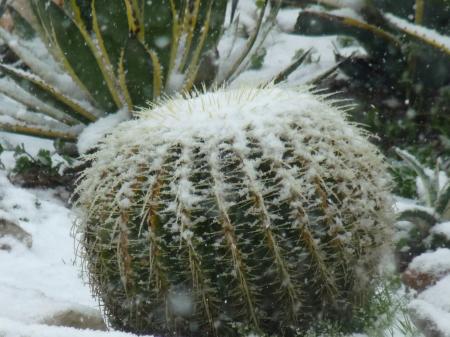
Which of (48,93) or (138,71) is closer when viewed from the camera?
(138,71)

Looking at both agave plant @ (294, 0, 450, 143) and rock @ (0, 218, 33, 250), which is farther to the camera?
agave plant @ (294, 0, 450, 143)

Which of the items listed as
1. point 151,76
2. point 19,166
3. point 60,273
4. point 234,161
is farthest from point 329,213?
point 19,166

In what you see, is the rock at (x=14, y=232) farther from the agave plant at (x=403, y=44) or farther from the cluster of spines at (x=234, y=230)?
the agave plant at (x=403, y=44)

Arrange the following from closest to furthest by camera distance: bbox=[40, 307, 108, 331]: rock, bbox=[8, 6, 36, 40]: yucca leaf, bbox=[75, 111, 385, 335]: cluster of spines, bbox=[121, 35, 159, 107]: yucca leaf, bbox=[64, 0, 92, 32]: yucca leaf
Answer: bbox=[75, 111, 385, 335]: cluster of spines
bbox=[40, 307, 108, 331]: rock
bbox=[121, 35, 159, 107]: yucca leaf
bbox=[64, 0, 92, 32]: yucca leaf
bbox=[8, 6, 36, 40]: yucca leaf

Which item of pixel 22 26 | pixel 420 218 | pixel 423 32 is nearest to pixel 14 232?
pixel 22 26

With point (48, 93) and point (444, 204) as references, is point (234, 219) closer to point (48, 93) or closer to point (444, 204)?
point (444, 204)

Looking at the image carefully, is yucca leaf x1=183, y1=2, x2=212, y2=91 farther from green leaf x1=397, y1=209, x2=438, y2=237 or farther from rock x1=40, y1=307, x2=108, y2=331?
rock x1=40, y1=307, x2=108, y2=331

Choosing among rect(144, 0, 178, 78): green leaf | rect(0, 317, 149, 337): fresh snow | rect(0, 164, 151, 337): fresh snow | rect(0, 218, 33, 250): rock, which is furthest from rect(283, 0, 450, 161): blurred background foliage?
rect(0, 317, 149, 337): fresh snow
